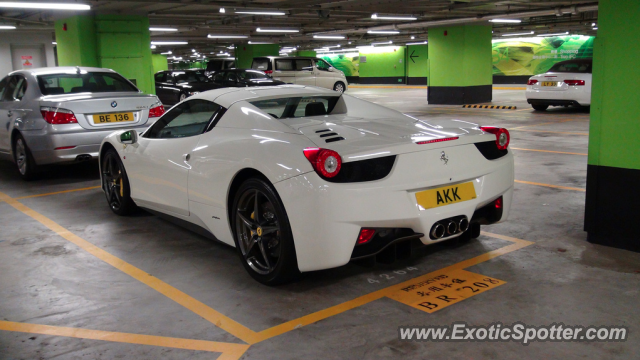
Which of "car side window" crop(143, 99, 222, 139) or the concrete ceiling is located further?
the concrete ceiling

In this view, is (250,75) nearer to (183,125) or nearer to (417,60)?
(183,125)

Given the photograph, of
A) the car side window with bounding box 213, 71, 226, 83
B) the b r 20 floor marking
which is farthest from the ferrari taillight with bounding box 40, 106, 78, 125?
the car side window with bounding box 213, 71, 226, 83

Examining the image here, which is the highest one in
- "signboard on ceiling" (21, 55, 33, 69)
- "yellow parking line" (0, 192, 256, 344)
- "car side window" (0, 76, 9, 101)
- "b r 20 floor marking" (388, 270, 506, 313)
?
"signboard on ceiling" (21, 55, 33, 69)

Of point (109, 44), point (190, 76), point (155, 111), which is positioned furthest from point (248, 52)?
point (155, 111)

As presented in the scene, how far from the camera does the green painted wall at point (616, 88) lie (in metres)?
4.02

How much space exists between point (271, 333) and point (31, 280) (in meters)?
2.01

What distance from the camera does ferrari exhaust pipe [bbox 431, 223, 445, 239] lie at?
136 inches

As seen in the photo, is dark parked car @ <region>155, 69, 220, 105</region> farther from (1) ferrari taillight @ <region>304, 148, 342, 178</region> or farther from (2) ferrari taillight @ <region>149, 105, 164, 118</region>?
(1) ferrari taillight @ <region>304, 148, 342, 178</region>

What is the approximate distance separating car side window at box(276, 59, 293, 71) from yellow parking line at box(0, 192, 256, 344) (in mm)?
18389

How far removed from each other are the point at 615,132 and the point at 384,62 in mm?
39998

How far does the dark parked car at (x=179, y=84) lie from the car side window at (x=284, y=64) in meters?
3.19

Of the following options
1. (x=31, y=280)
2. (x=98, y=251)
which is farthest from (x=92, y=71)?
(x=31, y=280)

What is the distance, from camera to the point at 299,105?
4.52 metres

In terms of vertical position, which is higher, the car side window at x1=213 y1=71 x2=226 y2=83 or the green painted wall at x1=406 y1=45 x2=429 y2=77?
the green painted wall at x1=406 y1=45 x2=429 y2=77
